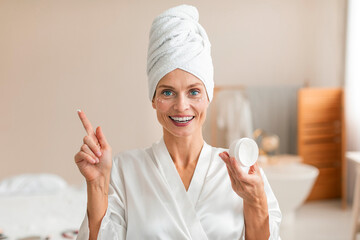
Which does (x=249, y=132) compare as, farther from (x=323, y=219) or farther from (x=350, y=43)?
(x=350, y=43)

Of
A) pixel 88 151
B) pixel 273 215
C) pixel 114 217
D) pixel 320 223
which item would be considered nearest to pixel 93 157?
pixel 88 151

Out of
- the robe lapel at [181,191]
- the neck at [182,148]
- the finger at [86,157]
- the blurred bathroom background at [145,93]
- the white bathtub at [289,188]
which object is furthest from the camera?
the blurred bathroom background at [145,93]

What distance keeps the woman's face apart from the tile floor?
2.32 meters

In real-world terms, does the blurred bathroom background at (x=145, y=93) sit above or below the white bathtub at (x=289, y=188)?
above

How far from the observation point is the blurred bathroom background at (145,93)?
12.4 feet

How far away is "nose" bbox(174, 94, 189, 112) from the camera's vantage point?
105 centimetres

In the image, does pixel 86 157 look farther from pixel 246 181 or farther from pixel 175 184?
pixel 246 181

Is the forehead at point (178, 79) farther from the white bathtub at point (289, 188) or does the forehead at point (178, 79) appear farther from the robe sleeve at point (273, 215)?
the white bathtub at point (289, 188)

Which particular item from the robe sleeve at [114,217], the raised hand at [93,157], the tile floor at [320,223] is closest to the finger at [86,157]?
the raised hand at [93,157]

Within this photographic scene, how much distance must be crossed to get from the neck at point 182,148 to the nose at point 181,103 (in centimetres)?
13

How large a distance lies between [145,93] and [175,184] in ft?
9.46

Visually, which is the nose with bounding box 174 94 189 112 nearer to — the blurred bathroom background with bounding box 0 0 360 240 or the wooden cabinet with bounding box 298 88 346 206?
the blurred bathroom background with bounding box 0 0 360 240

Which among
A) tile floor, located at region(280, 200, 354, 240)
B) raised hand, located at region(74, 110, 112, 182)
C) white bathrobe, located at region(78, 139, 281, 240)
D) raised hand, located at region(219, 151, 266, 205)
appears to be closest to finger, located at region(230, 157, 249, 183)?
raised hand, located at region(219, 151, 266, 205)

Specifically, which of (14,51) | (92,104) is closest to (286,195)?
(92,104)
